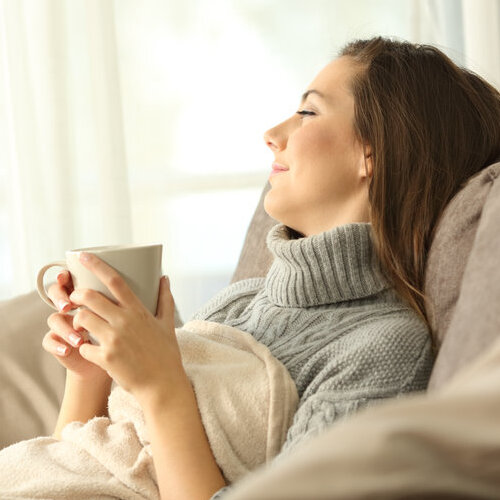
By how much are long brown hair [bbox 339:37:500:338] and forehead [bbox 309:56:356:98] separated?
0.5 inches

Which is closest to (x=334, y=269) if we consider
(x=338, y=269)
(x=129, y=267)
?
(x=338, y=269)

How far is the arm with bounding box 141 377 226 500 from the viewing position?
3.35ft

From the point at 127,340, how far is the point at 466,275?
41 cm

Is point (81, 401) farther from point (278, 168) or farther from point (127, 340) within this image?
point (278, 168)

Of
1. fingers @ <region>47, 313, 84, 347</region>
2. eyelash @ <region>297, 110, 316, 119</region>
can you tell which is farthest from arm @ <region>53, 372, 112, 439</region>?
eyelash @ <region>297, 110, 316, 119</region>

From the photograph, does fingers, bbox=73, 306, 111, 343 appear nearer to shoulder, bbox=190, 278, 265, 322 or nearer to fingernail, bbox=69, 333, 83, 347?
fingernail, bbox=69, 333, 83, 347

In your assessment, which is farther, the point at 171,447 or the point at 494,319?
the point at 171,447

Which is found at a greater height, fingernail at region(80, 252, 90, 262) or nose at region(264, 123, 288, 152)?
nose at region(264, 123, 288, 152)

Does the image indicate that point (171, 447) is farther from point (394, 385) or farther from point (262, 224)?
point (262, 224)

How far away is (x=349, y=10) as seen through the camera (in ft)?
9.46

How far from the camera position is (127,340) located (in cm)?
101

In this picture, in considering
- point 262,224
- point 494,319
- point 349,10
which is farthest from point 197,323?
point 349,10

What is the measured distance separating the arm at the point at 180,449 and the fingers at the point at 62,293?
174 millimetres

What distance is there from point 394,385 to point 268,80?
6.67ft
